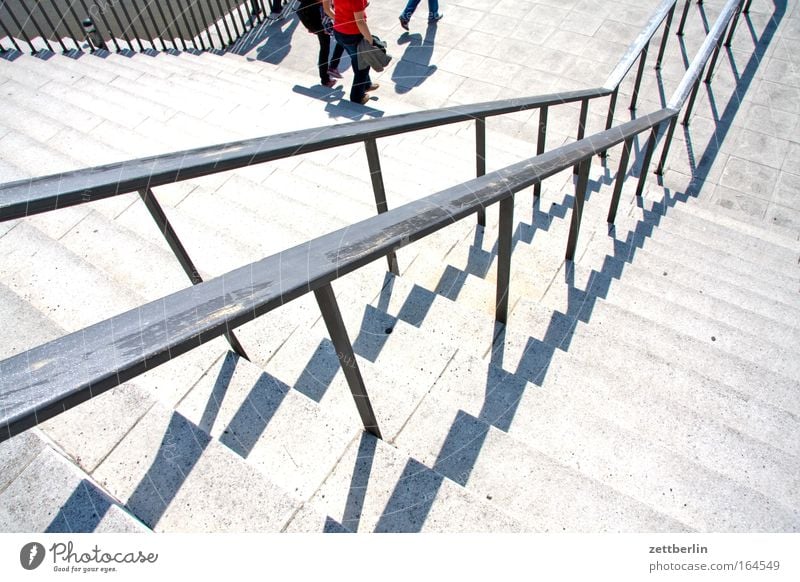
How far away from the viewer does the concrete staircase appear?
1.67 m

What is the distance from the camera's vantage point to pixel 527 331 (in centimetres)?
260

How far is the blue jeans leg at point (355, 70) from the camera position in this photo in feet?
18.7

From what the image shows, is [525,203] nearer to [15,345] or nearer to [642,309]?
[642,309]

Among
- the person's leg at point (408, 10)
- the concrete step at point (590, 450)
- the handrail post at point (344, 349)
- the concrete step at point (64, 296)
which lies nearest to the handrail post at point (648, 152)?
the concrete step at point (590, 450)

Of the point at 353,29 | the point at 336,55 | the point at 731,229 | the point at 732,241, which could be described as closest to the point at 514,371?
the point at 732,241

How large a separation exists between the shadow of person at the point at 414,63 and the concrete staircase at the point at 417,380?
9.70 ft

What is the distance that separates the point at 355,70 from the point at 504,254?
4.55m

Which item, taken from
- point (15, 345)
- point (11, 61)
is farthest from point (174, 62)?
point (15, 345)

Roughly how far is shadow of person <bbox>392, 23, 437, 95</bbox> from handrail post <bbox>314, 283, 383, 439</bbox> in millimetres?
5411

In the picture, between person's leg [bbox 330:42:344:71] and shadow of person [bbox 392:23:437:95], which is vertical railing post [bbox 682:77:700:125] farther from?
person's leg [bbox 330:42:344:71]

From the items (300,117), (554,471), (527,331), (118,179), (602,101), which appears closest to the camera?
(118,179)

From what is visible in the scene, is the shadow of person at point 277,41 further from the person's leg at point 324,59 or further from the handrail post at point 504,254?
the handrail post at point 504,254

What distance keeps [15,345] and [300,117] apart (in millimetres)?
3807

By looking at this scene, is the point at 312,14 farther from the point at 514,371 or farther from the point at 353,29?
the point at 514,371
